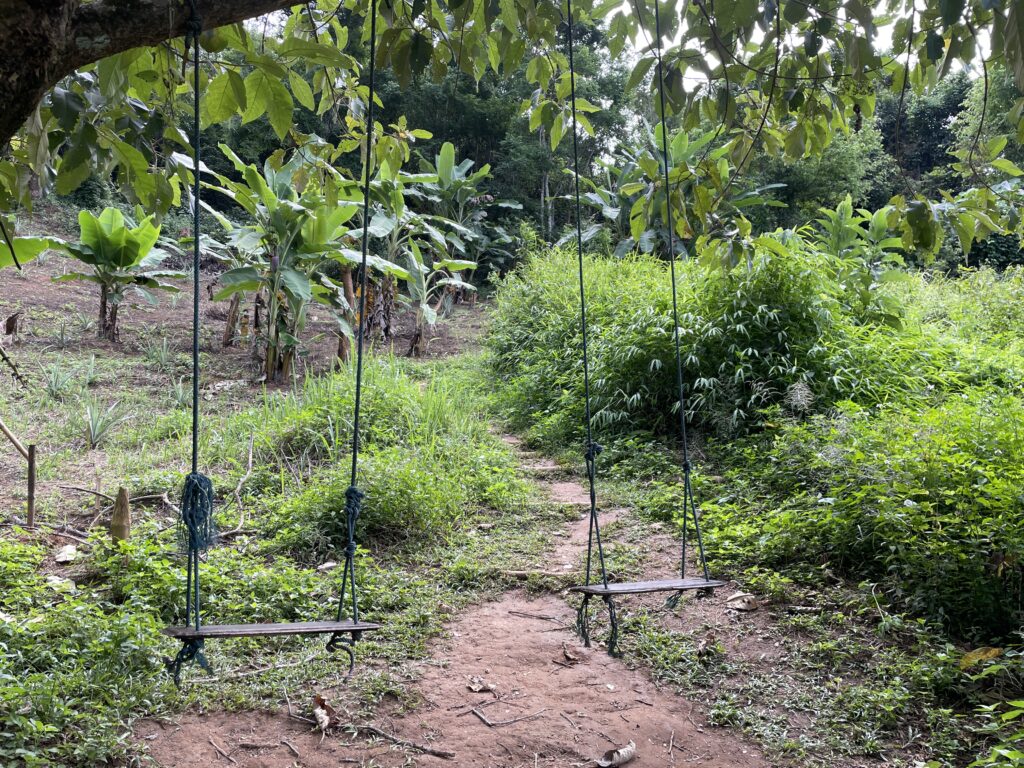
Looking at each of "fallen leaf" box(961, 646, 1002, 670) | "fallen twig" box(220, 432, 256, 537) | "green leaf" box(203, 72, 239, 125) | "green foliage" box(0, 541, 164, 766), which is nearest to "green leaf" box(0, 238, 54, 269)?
"fallen twig" box(220, 432, 256, 537)

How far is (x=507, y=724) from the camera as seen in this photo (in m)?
2.33

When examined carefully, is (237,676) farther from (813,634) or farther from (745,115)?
(745,115)

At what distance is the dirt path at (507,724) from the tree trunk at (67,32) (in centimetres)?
159

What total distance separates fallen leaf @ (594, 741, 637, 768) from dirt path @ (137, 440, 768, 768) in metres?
0.02

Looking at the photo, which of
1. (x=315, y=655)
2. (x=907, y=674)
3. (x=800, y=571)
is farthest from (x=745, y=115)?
(x=315, y=655)

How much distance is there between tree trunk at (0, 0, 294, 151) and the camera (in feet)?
4.10

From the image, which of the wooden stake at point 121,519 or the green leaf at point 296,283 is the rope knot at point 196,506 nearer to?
the wooden stake at point 121,519

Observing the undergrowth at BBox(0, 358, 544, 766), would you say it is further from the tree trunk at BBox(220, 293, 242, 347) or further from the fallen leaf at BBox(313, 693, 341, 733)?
the tree trunk at BBox(220, 293, 242, 347)

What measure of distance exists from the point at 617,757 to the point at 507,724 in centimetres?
35

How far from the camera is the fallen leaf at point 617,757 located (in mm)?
2139

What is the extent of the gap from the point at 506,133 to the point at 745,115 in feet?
45.8

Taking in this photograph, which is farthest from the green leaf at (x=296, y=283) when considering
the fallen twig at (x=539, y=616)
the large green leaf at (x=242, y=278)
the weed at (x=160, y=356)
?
the fallen twig at (x=539, y=616)

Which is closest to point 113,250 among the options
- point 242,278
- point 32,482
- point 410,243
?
point 242,278

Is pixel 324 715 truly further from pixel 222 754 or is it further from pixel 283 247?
pixel 283 247
